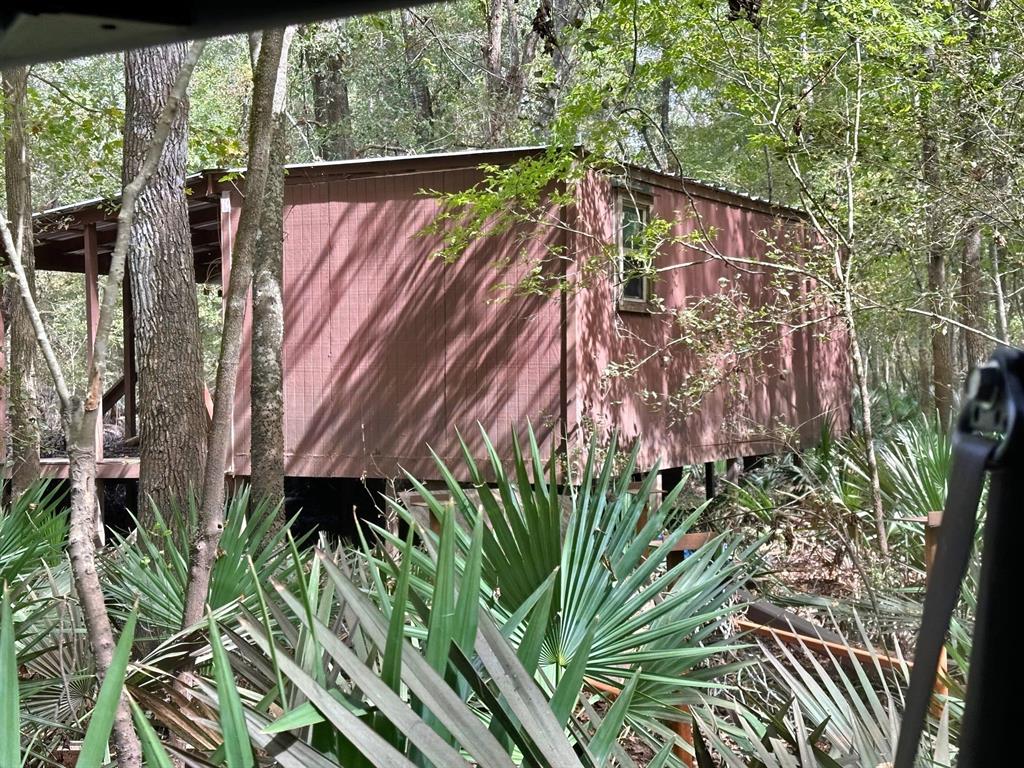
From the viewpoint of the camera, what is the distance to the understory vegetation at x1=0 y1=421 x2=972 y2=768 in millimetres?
1597

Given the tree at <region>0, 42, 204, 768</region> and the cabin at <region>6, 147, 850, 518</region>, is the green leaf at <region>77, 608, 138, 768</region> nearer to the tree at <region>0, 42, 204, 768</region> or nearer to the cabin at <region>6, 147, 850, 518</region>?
the tree at <region>0, 42, 204, 768</region>

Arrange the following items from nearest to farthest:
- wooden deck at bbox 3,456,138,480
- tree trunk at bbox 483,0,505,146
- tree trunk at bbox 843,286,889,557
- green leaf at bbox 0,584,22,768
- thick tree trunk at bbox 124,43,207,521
Answer: 1. green leaf at bbox 0,584,22,768
2. tree trunk at bbox 843,286,889,557
3. thick tree trunk at bbox 124,43,207,521
4. wooden deck at bbox 3,456,138,480
5. tree trunk at bbox 483,0,505,146

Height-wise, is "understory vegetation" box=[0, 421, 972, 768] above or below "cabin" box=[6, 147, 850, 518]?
below

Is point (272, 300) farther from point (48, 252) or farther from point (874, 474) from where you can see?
point (48, 252)

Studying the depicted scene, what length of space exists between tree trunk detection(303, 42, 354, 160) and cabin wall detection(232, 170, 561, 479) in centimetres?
1300

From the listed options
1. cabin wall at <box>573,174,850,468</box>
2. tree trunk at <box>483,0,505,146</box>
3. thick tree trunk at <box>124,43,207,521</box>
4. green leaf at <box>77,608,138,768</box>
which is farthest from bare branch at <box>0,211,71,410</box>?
tree trunk at <box>483,0,505,146</box>

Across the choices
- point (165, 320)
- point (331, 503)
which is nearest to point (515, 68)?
point (331, 503)

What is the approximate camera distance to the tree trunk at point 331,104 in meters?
24.0

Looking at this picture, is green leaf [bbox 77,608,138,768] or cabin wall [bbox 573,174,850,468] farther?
cabin wall [bbox 573,174,850,468]

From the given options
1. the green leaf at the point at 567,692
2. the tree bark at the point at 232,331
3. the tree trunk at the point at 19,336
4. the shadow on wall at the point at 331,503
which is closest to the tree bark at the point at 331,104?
the shadow on wall at the point at 331,503

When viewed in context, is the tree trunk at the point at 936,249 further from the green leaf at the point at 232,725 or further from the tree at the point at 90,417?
the green leaf at the point at 232,725

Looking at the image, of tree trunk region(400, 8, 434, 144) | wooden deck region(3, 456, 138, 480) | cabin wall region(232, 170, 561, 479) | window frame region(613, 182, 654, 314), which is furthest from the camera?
tree trunk region(400, 8, 434, 144)

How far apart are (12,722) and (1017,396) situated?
4.87 feet

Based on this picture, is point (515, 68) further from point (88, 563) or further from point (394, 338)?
point (88, 563)
